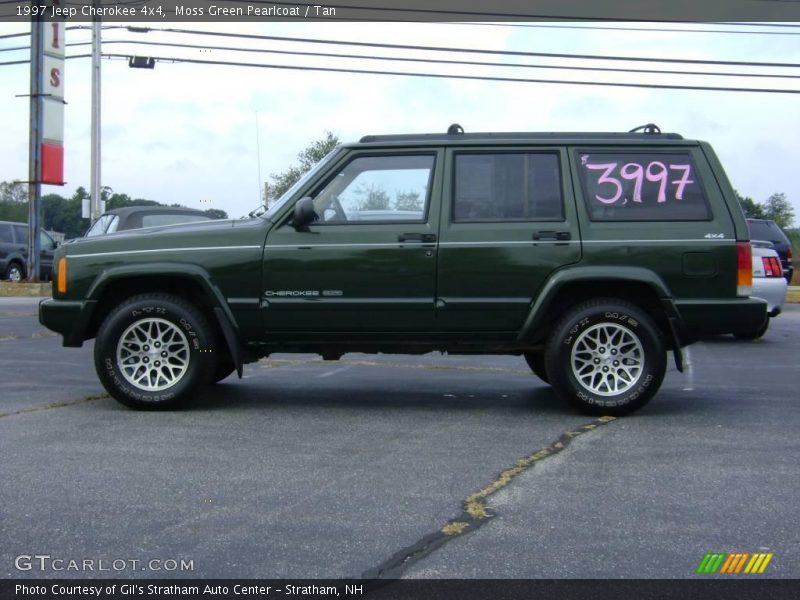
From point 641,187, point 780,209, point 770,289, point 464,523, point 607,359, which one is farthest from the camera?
point 780,209

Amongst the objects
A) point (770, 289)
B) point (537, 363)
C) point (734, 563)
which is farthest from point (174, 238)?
point (770, 289)

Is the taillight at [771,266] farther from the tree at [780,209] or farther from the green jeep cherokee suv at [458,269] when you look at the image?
the tree at [780,209]

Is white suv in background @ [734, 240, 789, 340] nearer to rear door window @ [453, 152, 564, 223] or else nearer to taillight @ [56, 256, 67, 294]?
rear door window @ [453, 152, 564, 223]

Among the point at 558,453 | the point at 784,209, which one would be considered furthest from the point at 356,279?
the point at 784,209

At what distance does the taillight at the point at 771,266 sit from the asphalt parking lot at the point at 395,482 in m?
5.01

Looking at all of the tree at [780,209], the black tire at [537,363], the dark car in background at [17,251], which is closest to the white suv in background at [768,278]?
the black tire at [537,363]

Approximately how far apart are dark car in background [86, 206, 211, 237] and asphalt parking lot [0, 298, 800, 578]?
6367 mm

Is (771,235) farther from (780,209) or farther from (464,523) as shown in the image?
(780,209)

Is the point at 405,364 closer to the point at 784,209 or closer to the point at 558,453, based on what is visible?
the point at 558,453

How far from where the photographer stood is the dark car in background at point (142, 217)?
1437 cm

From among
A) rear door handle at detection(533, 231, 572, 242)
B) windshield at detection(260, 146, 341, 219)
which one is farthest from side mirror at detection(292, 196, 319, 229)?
rear door handle at detection(533, 231, 572, 242)

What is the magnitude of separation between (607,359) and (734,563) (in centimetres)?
314

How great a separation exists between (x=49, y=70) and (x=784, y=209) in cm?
6984

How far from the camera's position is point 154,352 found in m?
6.86
